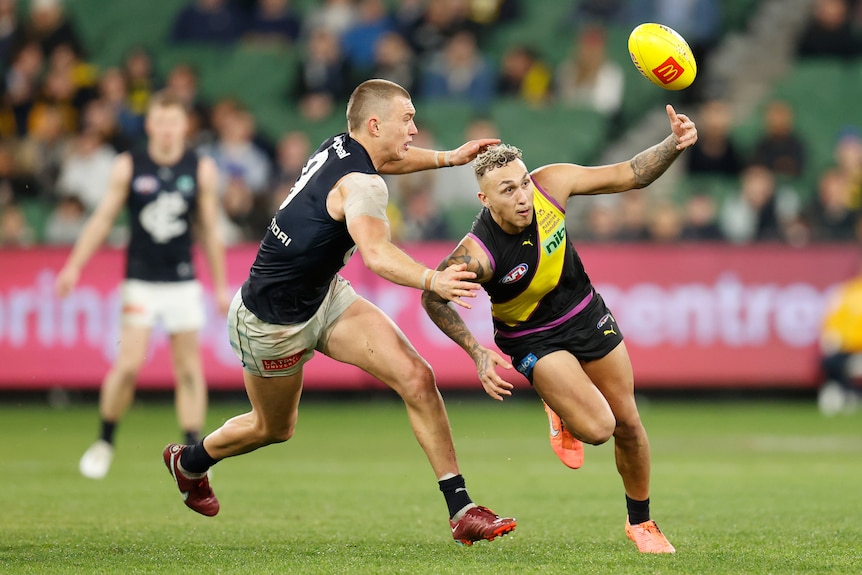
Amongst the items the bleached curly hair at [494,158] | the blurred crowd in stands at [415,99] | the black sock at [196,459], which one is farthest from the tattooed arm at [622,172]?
the blurred crowd in stands at [415,99]

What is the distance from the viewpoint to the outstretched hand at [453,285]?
6234mm

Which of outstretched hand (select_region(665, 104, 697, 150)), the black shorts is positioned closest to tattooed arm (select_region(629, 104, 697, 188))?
outstretched hand (select_region(665, 104, 697, 150))

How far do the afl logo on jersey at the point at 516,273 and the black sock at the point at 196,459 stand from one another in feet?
7.00

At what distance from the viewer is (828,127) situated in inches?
728

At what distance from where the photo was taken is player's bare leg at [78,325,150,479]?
10.6 m

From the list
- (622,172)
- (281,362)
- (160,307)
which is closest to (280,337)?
(281,362)

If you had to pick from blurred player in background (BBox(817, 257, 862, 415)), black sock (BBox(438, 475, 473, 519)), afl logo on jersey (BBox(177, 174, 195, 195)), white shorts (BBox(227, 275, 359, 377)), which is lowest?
blurred player in background (BBox(817, 257, 862, 415))

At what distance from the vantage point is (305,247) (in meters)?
7.11

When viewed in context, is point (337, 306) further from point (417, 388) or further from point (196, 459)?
point (196, 459)

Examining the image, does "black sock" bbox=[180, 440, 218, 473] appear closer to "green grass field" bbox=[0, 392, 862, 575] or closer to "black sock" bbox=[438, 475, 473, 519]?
"green grass field" bbox=[0, 392, 862, 575]

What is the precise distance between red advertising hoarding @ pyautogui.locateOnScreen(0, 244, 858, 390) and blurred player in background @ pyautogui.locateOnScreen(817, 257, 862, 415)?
172 mm

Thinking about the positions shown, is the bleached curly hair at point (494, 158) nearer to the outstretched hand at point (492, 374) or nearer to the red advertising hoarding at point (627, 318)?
the outstretched hand at point (492, 374)

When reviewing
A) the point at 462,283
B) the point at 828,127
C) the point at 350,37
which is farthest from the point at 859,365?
the point at 462,283

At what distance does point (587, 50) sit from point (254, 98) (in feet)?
17.1
